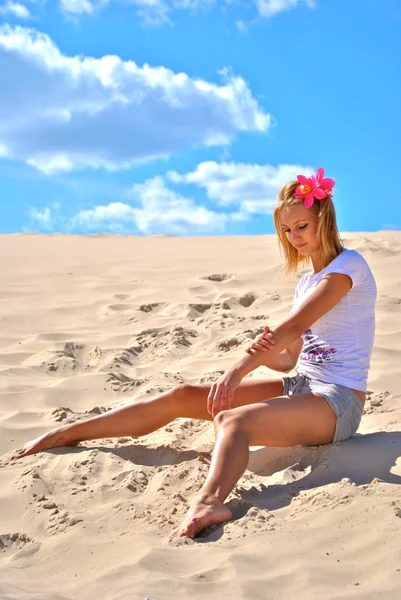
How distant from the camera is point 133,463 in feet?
10.6

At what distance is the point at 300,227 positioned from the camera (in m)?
3.19

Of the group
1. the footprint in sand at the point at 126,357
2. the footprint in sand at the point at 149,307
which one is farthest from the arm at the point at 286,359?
the footprint in sand at the point at 149,307

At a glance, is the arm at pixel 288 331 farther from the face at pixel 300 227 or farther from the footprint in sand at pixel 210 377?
the footprint in sand at pixel 210 377

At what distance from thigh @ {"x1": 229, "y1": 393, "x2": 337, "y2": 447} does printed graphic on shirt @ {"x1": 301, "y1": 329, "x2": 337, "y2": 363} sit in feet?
0.65

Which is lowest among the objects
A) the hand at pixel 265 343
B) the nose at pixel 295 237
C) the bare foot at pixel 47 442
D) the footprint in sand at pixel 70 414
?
the bare foot at pixel 47 442

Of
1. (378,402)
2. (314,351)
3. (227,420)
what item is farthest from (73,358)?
(227,420)

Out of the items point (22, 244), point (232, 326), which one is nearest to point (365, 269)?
point (232, 326)

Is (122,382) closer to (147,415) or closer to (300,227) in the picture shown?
(147,415)

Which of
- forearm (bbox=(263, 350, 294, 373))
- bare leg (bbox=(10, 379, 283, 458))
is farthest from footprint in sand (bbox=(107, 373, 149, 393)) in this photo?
forearm (bbox=(263, 350, 294, 373))

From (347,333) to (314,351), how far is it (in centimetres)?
16

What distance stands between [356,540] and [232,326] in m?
3.12

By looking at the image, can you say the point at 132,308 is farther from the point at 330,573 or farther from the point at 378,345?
the point at 330,573

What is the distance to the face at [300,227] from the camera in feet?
10.4

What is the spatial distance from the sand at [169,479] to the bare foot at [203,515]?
0.03 meters
